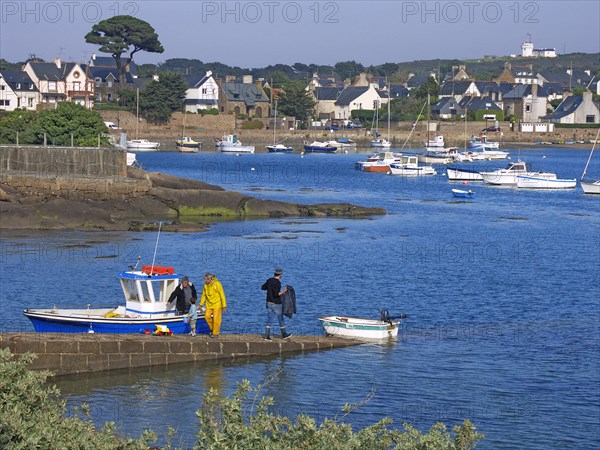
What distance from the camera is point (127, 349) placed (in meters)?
23.3

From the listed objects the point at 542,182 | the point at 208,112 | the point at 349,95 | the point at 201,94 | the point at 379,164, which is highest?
the point at 349,95

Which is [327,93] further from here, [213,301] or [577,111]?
[213,301]

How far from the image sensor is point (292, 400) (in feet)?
72.6

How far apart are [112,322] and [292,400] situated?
4.84m

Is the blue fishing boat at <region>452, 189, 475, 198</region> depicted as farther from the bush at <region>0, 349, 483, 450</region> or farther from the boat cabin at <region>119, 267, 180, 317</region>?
the bush at <region>0, 349, 483, 450</region>

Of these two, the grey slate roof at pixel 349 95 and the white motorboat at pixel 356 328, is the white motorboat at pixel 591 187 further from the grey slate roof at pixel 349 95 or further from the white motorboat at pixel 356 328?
the grey slate roof at pixel 349 95

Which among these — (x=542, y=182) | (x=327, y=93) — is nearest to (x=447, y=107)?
(x=327, y=93)

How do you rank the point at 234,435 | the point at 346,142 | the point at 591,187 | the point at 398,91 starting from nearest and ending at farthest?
the point at 234,435
the point at 591,187
the point at 346,142
the point at 398,91

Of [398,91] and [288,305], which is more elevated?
[398,91]

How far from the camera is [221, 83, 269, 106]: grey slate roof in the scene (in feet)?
501

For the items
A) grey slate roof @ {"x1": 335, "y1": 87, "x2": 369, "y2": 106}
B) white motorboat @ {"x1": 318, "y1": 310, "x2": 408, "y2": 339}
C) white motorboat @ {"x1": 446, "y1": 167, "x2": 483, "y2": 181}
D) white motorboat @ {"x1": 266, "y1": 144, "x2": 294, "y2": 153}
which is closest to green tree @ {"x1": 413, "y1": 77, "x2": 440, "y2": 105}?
grey slate roof @ {"x1": 335, "y1": 87, "x2": 369, "y2": 106}

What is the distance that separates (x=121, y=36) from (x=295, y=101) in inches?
1049

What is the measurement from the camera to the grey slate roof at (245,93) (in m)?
153

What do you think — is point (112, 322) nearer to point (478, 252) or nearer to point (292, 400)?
point (292, 400)
